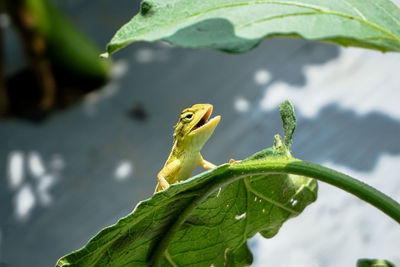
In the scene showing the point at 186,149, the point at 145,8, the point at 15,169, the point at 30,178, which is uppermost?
the point at 15,169

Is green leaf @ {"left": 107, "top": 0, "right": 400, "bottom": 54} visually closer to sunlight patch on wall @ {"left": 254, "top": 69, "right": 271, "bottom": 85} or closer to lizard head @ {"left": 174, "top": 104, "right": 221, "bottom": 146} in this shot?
lizard head @ {"left": 174, "top": 104, "right": 221, "bottom": 146}

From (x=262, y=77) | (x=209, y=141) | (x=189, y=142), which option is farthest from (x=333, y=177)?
(x=262, y=77)

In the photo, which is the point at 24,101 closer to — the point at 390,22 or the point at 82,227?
the point at 82,227

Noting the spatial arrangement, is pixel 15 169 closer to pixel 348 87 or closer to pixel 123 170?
pixel 123 170

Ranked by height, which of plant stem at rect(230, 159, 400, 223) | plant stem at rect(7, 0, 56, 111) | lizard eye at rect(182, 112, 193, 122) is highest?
plant stem at rect(7, 0, 56, 111)

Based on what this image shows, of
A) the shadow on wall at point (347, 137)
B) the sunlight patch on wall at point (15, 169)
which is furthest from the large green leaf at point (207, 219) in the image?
the sunlight patch on wall at point (15, 169)

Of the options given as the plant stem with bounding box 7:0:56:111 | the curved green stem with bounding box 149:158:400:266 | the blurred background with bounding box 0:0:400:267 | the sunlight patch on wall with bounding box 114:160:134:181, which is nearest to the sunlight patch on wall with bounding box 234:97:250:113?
the blurred background with bounding box 0:0:400:267

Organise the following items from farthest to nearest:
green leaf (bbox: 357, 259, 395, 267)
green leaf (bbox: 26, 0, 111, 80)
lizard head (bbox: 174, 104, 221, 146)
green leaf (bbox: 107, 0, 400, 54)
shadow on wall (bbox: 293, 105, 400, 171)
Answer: green leaf (bbox: 26, 0, 111, 80)
shadow on wall (bbox: 293, 105, 400, 171)
lizard head (bbox: 174, 104, 221, 146)
green leaf (bbox: 357, 259, 395, 267)
green leaf (bbox: 107, 0, 400, 54)
